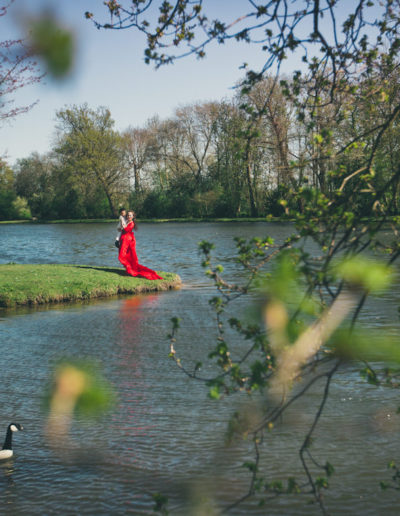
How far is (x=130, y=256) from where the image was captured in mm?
19797

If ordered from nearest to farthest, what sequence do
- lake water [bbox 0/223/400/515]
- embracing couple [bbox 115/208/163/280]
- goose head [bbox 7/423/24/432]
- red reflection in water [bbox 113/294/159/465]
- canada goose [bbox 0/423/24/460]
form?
lake water [bbox 0/223/400/515] < canada goose [bbox 0/423/24/460] < goose head [bbox 7/423/24/432] < red reflection in water [bbox 113/294/159/465] < embracing couple [bbox 115/208/163/280]

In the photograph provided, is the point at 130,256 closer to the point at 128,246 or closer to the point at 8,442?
the point at 128,246

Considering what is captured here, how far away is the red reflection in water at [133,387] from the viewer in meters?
6.57

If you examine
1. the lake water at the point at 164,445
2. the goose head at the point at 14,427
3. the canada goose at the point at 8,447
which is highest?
the goose head at the point at 14,427

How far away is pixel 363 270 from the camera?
1.93 meters

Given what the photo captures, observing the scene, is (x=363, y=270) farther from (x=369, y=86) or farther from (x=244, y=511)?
(x=244, y=511)

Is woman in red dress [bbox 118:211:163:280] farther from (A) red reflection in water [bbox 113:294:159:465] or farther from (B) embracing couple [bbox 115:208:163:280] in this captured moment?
(A) red reflection in water [bbox 113:294:159:465]

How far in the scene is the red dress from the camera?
19625mm

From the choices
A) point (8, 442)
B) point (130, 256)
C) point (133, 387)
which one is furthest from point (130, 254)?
point (8, 442)

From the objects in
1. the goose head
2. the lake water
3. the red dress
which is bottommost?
the lake water

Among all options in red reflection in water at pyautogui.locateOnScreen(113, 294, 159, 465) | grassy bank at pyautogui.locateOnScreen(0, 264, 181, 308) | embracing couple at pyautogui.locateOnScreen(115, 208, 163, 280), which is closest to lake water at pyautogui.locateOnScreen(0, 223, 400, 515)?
red reflection in water at pyautogui.locateOnScreen(113, 294, 159, 465)

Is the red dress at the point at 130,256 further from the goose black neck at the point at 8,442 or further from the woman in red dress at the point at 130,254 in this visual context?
the goose black neck at the point at 8,442

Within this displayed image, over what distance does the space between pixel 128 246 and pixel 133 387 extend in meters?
11.6

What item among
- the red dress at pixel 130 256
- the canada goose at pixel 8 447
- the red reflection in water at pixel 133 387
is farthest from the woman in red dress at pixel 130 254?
the canada goose at pixel 8 447
